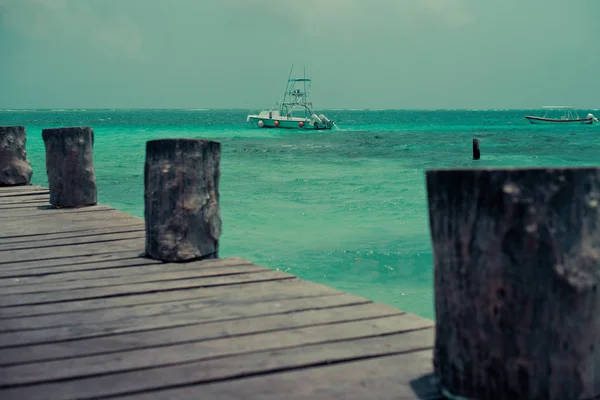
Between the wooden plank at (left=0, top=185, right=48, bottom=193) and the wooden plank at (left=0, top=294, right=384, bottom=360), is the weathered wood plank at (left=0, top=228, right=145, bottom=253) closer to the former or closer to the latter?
the wooden plank at (left=0, top=294, right=384, bottom=360)

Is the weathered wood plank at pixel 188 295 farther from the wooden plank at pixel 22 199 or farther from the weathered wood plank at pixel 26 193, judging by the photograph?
the weathered wood plank at pixel 26 193

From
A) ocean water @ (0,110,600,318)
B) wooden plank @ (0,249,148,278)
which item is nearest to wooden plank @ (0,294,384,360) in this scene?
wooden plank @ (0,249,148,278)

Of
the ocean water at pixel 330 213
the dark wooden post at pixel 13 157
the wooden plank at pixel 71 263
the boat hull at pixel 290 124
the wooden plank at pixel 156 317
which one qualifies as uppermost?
the boat hull at pixel 290 124

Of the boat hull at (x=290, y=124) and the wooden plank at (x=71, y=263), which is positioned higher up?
the boat hull at (x=290, y=124)

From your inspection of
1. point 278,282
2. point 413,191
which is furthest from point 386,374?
point 413,191

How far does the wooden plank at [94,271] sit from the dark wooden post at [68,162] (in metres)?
2.55

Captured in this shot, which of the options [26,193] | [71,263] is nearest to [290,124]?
[26,193]

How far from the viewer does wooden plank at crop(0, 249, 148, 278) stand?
162 inches

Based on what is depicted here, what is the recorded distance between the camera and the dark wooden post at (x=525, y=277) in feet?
6.24

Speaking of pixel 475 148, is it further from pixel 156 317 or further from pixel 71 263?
pixel 156 317

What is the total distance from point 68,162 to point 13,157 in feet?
8.35

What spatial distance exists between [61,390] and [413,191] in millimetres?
15057

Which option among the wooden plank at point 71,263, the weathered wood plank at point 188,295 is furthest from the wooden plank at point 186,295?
the wooden plank at point 71,263

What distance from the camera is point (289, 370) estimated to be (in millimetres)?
2365
